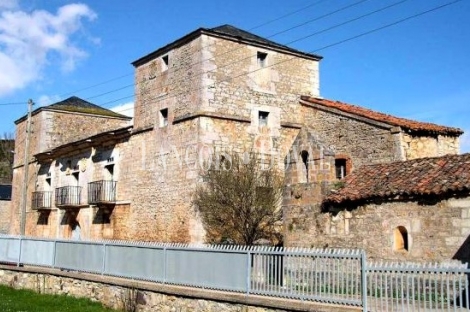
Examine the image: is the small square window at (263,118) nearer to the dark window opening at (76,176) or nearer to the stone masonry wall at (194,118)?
the stone masonry wall at (194,118)

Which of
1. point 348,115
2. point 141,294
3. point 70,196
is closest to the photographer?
point 141,294

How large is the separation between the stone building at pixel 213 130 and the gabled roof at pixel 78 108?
8091mm

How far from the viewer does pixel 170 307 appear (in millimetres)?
11531

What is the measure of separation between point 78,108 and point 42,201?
257 inches

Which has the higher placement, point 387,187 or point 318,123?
point 318,123

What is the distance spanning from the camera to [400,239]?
40.7 feet

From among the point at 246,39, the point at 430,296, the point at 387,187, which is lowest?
the point at 430,296

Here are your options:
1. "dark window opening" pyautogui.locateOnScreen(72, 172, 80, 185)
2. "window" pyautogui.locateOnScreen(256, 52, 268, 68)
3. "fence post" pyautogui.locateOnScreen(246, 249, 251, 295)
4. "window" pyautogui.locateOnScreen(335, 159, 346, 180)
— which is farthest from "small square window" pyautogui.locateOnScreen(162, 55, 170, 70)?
"fence post" pyautogui.locateOnScreen(246, 249, 251, 295)

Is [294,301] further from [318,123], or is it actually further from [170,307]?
[318,123]

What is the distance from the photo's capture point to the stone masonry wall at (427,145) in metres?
16.9

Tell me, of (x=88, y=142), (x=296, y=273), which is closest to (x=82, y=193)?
(x=88, y=142)

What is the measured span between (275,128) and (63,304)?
36.4 feet

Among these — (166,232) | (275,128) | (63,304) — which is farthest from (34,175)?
(63,304)

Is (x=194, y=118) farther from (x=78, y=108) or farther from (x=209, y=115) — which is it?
(x=78, y=108)
